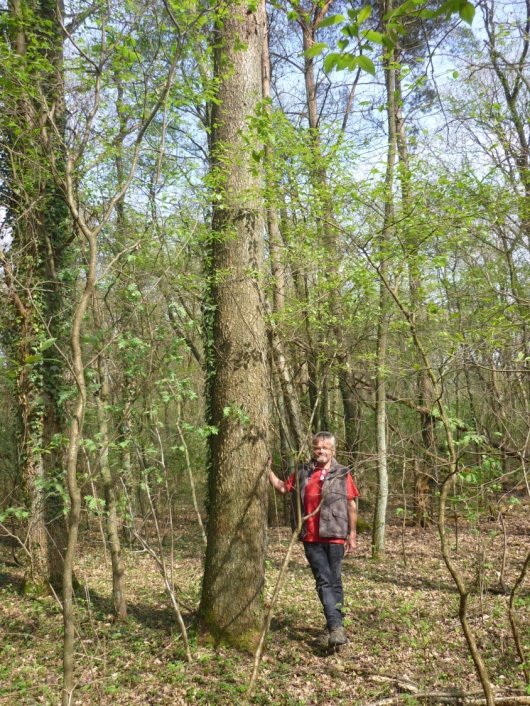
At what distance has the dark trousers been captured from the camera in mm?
4609

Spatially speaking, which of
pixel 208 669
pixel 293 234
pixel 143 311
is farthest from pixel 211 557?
pixel 293 234

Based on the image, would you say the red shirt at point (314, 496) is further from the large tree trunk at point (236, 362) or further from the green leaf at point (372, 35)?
the green leaf at point (372, 35)

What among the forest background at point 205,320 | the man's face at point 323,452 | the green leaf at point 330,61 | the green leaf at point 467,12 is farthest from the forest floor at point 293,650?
the green leaf at point 467,12

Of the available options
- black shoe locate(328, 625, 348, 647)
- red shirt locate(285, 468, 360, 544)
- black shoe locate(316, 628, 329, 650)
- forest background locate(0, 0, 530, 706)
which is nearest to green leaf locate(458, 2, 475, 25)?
forest background locate(0, 0, 530, 706)

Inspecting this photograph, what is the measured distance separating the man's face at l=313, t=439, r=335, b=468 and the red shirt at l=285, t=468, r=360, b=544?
74mm

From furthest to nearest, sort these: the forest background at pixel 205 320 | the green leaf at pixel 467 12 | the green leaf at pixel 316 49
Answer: the forest background at pixel 205 320, the green leaf at pixel 316 49, the green leaf at pixel 467 12

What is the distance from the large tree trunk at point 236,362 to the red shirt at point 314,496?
398 millimetres

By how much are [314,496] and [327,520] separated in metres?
0.23

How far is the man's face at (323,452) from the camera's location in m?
4.79

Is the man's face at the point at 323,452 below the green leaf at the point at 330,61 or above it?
below

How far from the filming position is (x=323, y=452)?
15.7 feet

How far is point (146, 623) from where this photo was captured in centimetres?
544

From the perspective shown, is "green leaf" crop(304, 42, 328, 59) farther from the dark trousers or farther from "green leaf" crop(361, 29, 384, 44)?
the dark trousers

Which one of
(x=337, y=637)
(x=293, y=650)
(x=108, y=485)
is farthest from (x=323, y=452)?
(x=108, y=485)
